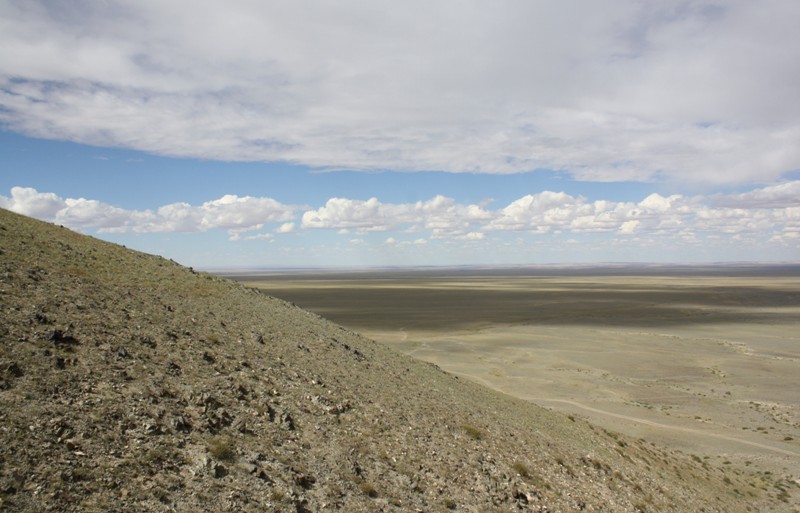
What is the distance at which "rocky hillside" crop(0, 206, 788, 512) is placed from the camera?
10.8 meters

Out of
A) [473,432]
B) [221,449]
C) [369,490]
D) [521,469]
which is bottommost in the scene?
[521,469]

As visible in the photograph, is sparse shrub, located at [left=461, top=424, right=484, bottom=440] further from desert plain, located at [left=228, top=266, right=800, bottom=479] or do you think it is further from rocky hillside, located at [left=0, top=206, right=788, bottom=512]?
desert plain, located at [left=228, top=266, right=800, bottom=479]

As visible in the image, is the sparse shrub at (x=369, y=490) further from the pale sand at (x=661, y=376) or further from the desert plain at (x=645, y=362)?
the pale sand at (x=661, y=376)

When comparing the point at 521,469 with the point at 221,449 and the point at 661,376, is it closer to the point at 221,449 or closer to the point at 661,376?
the point at 221,449

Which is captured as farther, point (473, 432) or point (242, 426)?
point (473, 432)

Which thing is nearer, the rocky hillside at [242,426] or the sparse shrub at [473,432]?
the rocky hillside at [242,426]

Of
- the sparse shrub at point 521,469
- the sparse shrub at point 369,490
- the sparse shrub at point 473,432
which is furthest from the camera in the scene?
the sparse shrub at point 473,432

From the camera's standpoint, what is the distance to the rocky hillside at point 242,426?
10828 millimetres

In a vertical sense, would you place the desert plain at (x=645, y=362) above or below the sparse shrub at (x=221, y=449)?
below

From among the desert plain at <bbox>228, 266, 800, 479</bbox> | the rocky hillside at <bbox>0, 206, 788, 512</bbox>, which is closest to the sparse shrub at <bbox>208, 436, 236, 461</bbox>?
the rocky hillside at <bbox>0, 206, 788, 512</bbox>

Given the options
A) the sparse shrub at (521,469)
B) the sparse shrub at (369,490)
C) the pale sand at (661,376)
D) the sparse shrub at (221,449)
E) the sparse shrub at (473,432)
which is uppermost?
the sparse shrub at (221,449)

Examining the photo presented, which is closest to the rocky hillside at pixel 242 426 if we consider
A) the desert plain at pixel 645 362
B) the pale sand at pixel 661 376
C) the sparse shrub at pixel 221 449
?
the sparse shrub at pixel 221 449

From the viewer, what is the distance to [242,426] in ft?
46.3

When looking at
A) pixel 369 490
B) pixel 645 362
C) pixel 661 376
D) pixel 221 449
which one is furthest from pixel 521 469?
pixel 645 362
